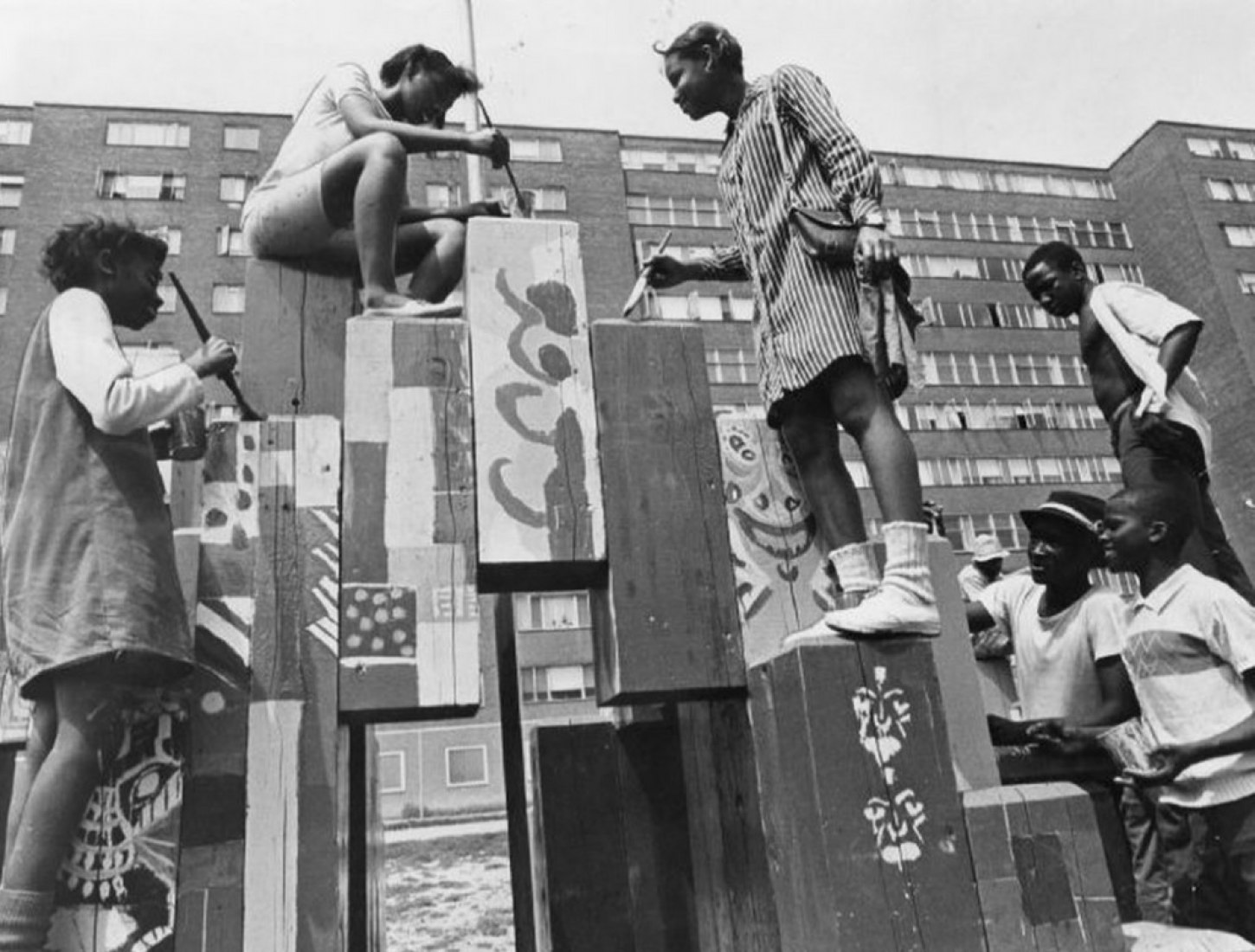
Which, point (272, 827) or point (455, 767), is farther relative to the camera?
point (455, 767)

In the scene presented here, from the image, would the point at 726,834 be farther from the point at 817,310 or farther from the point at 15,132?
the point at 15,132

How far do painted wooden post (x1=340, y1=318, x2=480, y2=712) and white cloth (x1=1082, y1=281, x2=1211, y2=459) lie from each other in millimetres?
2488

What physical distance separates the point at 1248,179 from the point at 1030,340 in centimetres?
1696

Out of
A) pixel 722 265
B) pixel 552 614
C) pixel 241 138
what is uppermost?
pixel 241 138

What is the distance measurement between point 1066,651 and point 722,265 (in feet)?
6.35

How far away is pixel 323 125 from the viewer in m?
3.79

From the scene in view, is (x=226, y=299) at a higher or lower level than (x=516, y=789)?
higher

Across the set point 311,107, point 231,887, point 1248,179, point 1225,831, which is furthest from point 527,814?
point 1248,179

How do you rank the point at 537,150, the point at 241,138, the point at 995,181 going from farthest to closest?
the point at 995,181
the point at 537,150
the point at 241,138

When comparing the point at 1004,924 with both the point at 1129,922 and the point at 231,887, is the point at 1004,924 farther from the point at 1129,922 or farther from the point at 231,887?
the point at 231,887

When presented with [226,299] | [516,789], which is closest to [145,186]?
[226,299]

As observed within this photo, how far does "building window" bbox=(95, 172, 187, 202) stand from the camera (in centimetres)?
3956

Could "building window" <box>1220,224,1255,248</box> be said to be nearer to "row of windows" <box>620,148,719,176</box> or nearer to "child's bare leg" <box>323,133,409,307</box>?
"row of windows" <box>620,148,719,176</box>

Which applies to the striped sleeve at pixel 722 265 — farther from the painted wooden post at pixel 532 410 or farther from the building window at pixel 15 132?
the building window at pixel 15 132
